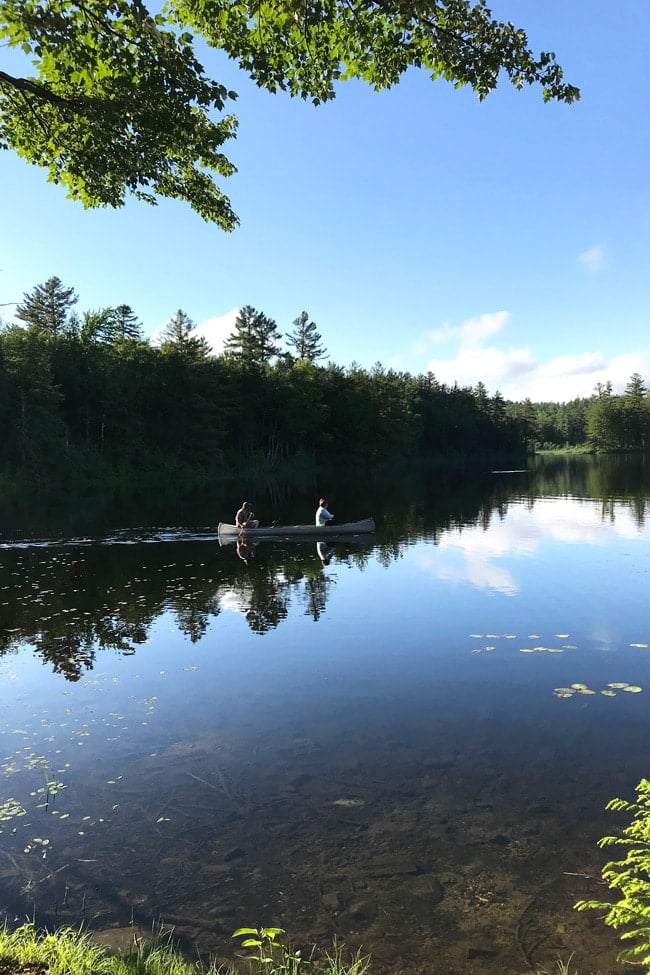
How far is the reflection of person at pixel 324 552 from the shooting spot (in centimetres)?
2363

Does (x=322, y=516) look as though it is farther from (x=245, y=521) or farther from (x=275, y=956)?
(x=275, y=956)

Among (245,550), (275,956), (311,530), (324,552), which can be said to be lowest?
(275,956)

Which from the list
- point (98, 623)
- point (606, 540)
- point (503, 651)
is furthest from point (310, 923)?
point (606, 540)

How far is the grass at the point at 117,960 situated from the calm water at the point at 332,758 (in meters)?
0.26

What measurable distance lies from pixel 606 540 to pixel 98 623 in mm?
19708

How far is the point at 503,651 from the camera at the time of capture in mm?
12070

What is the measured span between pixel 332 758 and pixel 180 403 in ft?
227

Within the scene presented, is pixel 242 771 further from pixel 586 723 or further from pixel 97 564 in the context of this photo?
pixel 97 564

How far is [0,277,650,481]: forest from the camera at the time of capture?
54.5 meters

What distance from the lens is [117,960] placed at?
4148 millimetres

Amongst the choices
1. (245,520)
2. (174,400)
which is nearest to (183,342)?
(174,400)

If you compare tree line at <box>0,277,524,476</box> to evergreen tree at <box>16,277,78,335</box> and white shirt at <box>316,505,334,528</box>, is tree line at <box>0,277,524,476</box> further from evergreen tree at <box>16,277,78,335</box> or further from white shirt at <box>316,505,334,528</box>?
white shirt at <box>316,505,334,528</box>

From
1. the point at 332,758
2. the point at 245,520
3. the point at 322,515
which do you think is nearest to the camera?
the point at 332,758

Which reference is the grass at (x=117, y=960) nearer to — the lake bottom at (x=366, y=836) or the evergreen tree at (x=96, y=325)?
the lake bottom at (x=366, y=836)
